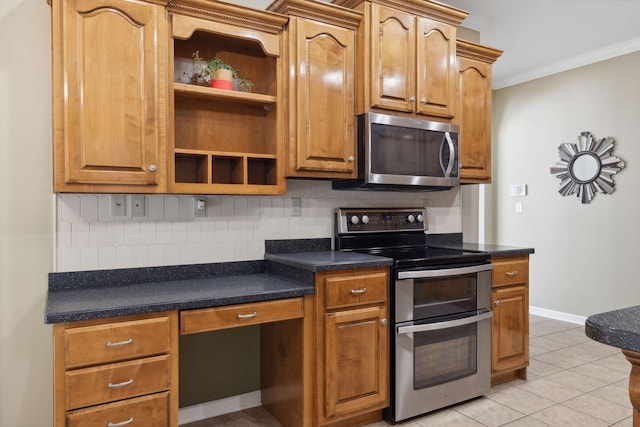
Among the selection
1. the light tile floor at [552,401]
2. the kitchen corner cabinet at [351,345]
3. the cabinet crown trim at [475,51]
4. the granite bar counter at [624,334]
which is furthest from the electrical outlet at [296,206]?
the granite bar counter at [624,334]

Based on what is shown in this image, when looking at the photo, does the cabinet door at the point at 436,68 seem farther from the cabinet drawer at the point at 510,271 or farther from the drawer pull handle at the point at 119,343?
the drawer pull handle at the point at 119,343

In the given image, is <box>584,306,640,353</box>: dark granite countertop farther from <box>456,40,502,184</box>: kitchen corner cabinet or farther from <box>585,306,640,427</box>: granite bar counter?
<box>456,40,502,184</box>: kitchen corner cabinet

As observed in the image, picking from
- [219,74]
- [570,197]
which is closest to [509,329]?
[570,197]

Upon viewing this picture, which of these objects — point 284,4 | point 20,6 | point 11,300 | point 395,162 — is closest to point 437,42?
point 395,162

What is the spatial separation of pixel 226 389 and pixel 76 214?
136cm

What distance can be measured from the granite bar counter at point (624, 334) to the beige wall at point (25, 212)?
7.70 ft

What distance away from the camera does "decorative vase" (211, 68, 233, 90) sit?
2391 millimetres

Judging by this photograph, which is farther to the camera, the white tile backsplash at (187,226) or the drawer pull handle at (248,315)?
the white tile backsplash at (187,226)

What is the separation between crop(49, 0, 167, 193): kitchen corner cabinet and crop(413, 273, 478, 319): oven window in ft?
5.12

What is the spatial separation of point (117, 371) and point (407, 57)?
2391 mm

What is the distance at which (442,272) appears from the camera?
2.54 meters

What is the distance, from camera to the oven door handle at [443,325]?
8.01ft

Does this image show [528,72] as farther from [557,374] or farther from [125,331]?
[125,331]

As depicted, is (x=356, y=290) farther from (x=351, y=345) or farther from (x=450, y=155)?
(x=450, y=155)
